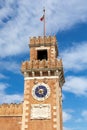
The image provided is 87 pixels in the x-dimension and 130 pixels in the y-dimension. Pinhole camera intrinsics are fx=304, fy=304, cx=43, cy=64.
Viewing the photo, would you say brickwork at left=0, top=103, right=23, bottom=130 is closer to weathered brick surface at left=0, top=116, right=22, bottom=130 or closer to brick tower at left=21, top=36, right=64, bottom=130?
weathered brick surface at left=0, top=116, right=22, bottom=130

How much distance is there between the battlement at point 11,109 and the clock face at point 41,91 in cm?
281

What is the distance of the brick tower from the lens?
134 feet

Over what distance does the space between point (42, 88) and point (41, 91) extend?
1.49 feet

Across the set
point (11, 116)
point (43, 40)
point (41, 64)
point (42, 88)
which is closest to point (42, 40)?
point (43, 40)

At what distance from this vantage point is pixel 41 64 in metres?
44.2

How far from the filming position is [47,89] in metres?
42.8

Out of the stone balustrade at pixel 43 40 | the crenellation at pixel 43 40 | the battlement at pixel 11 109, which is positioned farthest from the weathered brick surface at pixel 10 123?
the crenellation at pixel 43 40

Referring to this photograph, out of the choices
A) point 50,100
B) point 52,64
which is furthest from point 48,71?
point 50,100

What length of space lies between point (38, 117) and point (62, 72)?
310 inches

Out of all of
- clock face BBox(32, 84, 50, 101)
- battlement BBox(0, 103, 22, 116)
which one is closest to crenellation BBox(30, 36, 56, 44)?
clock face BBox(32, 84, 50, 101)

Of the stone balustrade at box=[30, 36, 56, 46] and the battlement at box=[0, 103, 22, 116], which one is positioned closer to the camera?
the battlement at box=[0, 103, 22, 116]

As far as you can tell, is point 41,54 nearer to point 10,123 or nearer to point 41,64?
point 41,64

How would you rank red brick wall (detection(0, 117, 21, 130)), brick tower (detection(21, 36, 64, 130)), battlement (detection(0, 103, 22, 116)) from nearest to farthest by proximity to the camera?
1. brick tower (detection(21, 36, 64, 130))
2. red brick wall (detection(0, 117, 21, 130))
3. battlement (detection(0, 103, 22, 116))

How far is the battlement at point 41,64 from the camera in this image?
43.8 metres
